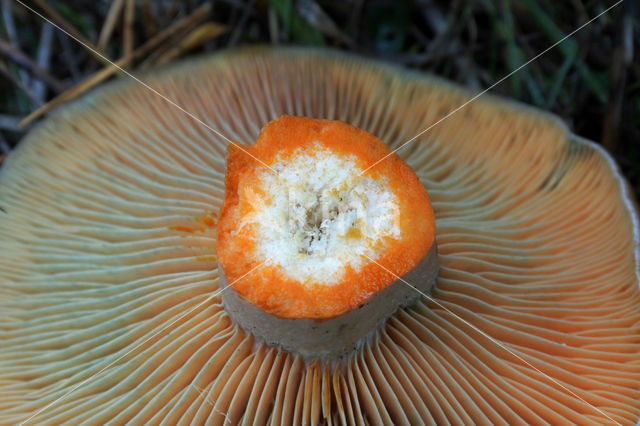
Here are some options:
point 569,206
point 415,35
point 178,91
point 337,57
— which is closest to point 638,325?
point 569,206

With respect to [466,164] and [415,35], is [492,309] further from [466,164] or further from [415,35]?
[415,35]

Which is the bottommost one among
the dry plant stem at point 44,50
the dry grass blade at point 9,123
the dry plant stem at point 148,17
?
the dry grass blade at point 9,123

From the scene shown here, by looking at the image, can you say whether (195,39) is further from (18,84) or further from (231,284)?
(231,284)

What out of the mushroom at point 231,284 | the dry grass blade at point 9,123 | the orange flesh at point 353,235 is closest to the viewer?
the orange flesh at point 353,235

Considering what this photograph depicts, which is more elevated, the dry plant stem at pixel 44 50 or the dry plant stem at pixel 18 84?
the dry plant stem at pixel 44 50

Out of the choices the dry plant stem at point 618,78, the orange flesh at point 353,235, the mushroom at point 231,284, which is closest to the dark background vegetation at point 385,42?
the dry plant stem at point 618,78

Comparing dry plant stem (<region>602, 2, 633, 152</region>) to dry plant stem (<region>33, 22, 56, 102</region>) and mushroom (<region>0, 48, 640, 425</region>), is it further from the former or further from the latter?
dry plant stem (<region>33, 22, 56, 102</region>)

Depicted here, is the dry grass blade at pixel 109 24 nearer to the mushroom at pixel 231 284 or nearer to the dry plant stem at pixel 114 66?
the dry plant stem at pixel 114 66

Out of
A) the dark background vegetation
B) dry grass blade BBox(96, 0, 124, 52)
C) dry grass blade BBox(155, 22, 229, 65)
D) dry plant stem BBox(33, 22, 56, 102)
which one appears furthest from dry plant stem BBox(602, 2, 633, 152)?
dry plant stem BBox(33, 22, 56, 102)
